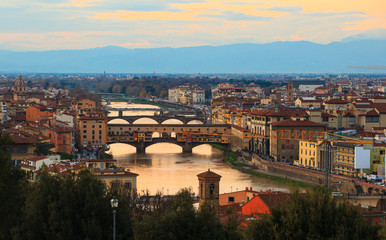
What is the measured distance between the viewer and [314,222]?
304 inches

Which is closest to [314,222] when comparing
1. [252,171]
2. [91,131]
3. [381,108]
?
[252,171]

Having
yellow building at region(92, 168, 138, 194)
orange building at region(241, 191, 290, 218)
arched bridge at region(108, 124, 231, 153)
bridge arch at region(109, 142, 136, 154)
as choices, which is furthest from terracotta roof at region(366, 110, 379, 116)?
orange building at region(241, 191, 290, 218)

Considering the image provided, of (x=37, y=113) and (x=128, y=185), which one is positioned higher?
(x=37, y=113)

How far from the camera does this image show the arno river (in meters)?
19.7

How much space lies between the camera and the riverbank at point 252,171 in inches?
832

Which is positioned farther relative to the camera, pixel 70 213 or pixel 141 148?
pixel 141 148

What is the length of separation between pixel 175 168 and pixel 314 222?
1613 centimetres

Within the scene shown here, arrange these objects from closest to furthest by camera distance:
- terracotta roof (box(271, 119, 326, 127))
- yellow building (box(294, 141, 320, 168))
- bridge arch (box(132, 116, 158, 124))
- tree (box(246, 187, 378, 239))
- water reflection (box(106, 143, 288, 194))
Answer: tree (box(246, 187, 378, 239))
water reflection (box(106, 143, 288, 194))
yellow building (box(294, 141, 320, 168))
terracotta roof (box(271, 119, 326, 127))
bridge arch (box(132, 116, 158, 124))

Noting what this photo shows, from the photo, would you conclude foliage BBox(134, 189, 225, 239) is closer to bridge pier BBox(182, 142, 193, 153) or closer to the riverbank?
the riverbank

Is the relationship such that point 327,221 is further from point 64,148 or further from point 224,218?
point 64,148

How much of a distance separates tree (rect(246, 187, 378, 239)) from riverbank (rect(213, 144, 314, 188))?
11.4 metres

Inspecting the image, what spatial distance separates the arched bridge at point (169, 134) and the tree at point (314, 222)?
71.7 feet

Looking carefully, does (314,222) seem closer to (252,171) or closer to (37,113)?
(252,171)

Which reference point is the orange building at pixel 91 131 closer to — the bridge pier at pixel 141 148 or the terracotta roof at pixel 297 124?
the bridge pier at pixel 141 148
